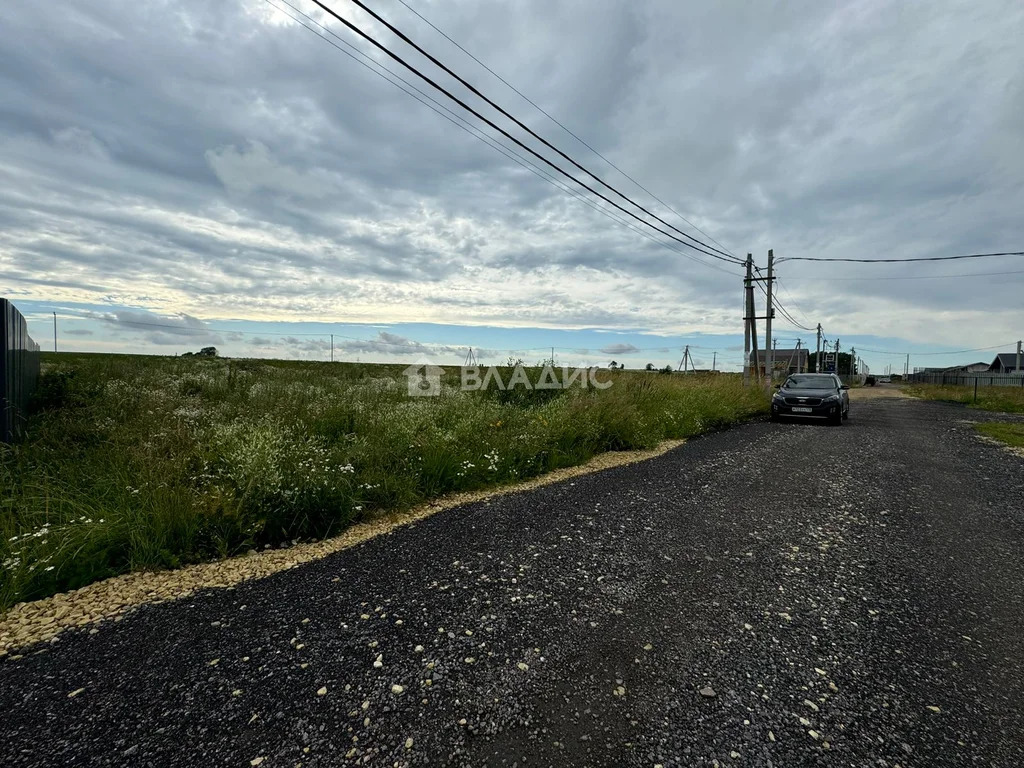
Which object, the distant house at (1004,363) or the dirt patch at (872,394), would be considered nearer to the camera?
the dirt patch at (872,394)

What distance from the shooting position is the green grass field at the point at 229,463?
3297mm

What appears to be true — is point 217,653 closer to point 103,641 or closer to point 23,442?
point 103,641

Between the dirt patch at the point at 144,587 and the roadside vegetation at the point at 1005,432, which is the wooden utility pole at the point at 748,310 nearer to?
the roadside vegetation at the point at 1005,432

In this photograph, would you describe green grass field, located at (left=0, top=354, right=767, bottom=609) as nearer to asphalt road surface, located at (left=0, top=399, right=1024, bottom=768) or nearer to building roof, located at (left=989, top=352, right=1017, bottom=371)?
asphalt road surface, located at (left=0, top=399, right=1024, bottom=768)

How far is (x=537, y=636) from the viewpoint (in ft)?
8.27

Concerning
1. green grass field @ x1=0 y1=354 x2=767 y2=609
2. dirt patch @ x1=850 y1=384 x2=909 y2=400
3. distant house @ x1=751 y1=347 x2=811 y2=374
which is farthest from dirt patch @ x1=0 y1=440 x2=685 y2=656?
dirt patch @ x1=850 y1=384 x2=909 y2=400

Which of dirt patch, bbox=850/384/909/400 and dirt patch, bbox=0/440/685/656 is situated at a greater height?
dirt patch, bbox=850/384/909/400

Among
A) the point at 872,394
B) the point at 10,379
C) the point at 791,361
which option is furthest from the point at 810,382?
the point at 791,361

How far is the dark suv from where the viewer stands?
12.5 metres

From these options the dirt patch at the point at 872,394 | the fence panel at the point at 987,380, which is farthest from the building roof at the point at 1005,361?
the dirt patch at the point at 872,394

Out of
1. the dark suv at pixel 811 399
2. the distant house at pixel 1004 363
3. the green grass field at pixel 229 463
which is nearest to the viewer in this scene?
the green grass field at pixel 229 463

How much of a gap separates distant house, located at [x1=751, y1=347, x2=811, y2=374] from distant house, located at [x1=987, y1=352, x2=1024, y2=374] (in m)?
28.9

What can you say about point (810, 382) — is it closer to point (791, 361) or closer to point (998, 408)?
point (998, 408)

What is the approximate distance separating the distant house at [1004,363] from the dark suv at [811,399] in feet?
232
